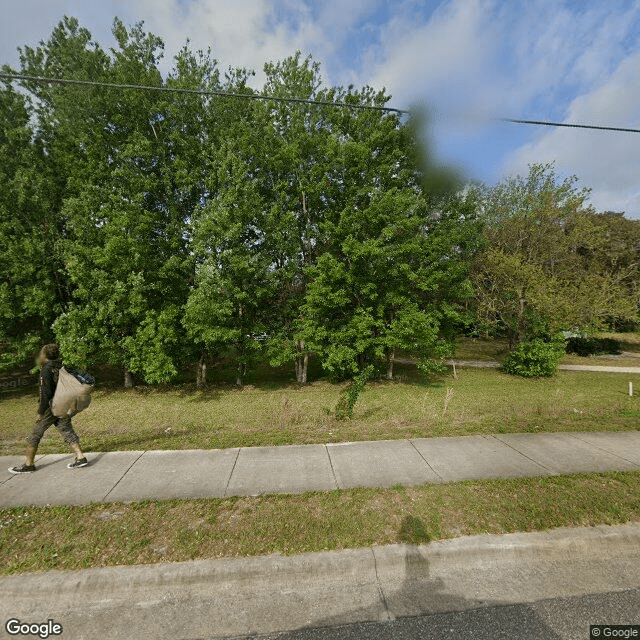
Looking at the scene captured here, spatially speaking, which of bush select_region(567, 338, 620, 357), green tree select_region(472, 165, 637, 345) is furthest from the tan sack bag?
bush select_region(567, 338, 620, 357)

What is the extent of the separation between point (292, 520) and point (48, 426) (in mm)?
3857

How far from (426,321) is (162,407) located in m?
10.2

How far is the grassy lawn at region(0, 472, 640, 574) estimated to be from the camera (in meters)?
3.06

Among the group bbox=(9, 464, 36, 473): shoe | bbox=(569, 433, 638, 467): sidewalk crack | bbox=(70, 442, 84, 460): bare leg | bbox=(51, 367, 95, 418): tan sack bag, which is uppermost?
bbox=(51, 367, 95, 418): tan sack bag

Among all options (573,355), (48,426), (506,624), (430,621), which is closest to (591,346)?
(573,355)

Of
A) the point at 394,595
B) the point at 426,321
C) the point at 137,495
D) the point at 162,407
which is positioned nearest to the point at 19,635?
the point at 137,495

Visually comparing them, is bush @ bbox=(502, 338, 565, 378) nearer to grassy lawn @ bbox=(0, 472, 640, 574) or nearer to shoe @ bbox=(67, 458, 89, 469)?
grassy lawn @ bbox=(0, 472, 640, 574)

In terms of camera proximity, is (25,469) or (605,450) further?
(605,450)

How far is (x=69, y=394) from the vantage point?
446 cm

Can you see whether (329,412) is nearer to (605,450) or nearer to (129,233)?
(605,450)

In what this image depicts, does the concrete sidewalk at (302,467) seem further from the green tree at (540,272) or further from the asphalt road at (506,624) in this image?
the green tree at (540,272)

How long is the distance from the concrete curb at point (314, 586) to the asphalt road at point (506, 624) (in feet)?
0.24

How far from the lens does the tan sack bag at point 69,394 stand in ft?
14.6

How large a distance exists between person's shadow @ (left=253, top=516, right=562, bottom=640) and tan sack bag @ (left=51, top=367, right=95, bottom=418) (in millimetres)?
3935
